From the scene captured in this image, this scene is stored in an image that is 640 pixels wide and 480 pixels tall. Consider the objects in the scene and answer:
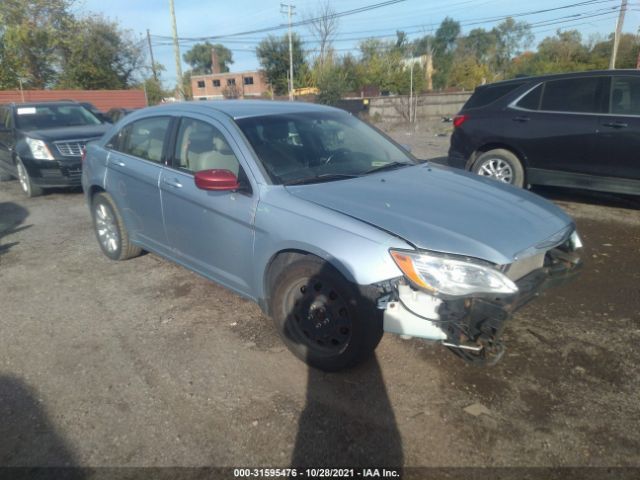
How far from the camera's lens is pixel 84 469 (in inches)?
90.4

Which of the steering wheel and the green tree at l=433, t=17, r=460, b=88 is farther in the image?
the green tree at l=433, t=17, r=460, b=88

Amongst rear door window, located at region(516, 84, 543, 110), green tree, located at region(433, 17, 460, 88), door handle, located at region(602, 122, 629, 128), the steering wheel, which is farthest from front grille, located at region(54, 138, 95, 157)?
green tree, located at region(433, 17, 460, 88)

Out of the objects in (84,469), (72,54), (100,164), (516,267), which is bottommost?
(84,469)

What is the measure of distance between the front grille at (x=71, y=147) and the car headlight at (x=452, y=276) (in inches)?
294

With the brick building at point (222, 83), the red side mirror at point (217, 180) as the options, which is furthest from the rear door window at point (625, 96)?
the brick building at point (222, 83)

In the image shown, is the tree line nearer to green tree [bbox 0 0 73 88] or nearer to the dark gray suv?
green tree [bbox 0 0 73 88]

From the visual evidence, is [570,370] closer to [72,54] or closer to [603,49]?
[72,54]

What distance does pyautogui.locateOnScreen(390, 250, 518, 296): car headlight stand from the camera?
248 cm

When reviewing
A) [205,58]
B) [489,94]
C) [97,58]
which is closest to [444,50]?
[205,58]

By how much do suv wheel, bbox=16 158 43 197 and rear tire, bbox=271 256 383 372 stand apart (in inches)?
276

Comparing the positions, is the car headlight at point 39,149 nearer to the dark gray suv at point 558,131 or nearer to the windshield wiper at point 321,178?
the windshield wiper at point 321,178

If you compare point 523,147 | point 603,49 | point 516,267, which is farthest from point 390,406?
point 603,49

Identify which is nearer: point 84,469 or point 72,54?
point 84,469

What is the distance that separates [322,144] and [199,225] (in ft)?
3.73
